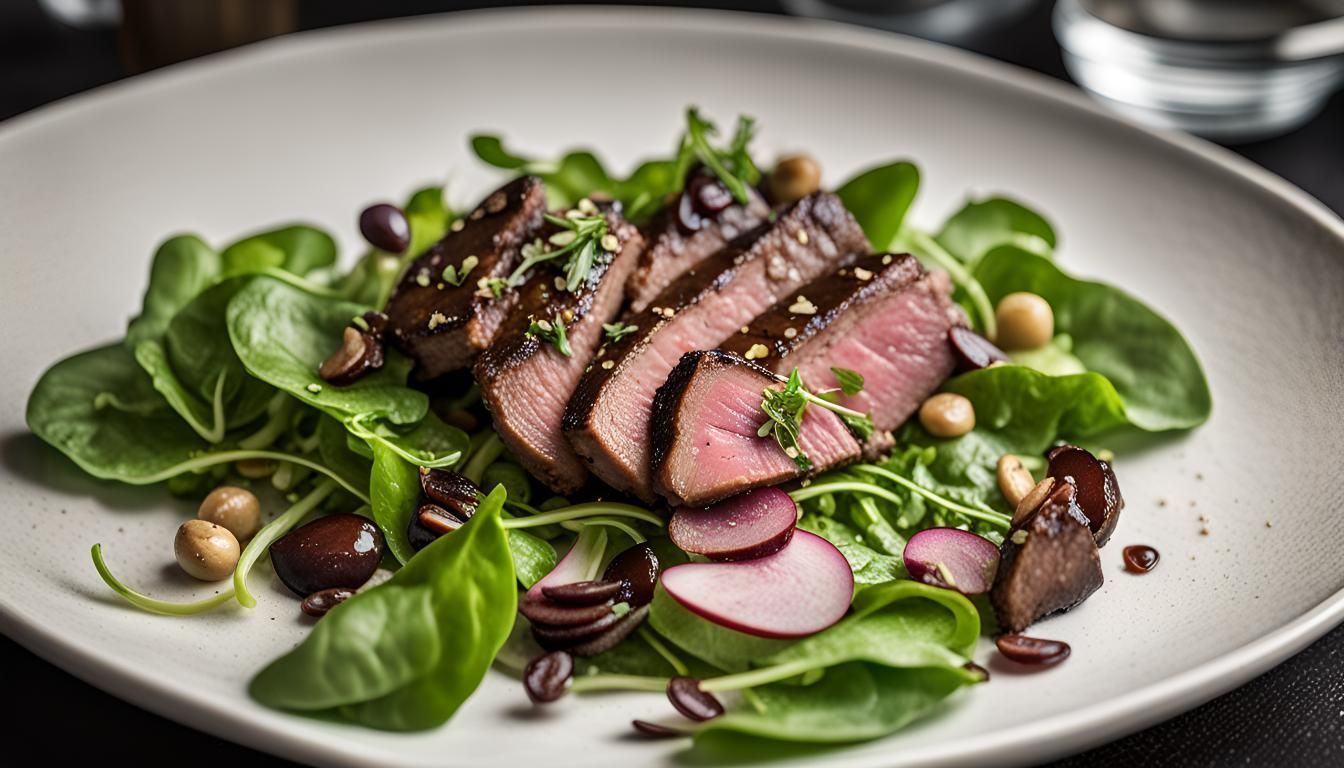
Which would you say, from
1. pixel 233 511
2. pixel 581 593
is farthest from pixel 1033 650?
pixel 233 511

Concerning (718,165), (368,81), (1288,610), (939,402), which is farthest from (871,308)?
→ (368,81)

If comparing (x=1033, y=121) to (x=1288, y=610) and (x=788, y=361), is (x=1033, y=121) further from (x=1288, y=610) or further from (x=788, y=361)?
(x=1288, y=610)

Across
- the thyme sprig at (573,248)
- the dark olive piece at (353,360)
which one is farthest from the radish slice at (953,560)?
the dark olive piece at (353,360)

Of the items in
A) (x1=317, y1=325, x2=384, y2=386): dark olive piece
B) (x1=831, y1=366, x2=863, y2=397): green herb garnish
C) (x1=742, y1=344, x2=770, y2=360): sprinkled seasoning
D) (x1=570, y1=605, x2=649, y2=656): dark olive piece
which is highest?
(x1=742, y1=344, x2=770, y2=360): sprinkled seasoning

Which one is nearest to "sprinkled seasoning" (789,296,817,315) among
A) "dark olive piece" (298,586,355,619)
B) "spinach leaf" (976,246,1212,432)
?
"spinach leaf" (976,246,1212,432)

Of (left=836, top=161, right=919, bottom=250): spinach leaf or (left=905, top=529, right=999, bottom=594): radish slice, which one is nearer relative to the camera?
(left=905, top=529, right=999, bottom=594): radish slice

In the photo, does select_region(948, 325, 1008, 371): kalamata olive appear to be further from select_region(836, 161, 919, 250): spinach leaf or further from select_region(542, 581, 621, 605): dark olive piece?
select_region(542, 581, 621, 605): dark olive piece
